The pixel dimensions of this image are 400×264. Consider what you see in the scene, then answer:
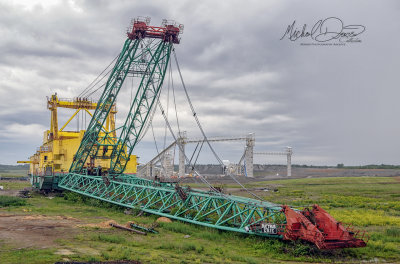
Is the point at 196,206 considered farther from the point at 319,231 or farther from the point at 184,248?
the point at 319,231

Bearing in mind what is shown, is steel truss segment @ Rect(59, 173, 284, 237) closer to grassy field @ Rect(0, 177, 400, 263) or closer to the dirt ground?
grassy field @ Rect(0, 177, 400, 263)

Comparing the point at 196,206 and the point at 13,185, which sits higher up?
the point at 196,206

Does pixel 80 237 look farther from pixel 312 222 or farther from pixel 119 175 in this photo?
pixel 119 175

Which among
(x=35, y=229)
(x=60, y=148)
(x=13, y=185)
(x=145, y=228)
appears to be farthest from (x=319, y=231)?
(x=13, y=185)

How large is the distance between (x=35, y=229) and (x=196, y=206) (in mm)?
8451

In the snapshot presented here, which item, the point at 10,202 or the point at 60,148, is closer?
the point at 10,202

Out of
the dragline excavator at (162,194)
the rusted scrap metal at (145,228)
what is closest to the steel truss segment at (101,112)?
the dragline excavator at (162,194)

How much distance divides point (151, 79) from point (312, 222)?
17452 millimetres

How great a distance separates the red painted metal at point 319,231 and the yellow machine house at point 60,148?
22128 mm

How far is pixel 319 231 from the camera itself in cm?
1421

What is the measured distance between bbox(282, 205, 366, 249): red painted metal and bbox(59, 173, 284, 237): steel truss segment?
98 centimetres

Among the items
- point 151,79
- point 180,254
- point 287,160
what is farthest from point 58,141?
point 287,160

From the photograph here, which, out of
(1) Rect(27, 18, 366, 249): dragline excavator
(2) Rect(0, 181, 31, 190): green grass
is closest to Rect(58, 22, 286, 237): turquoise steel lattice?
(1) Rect(27, 18, 366, 249): dragline excavator

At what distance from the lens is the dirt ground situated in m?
14.8
